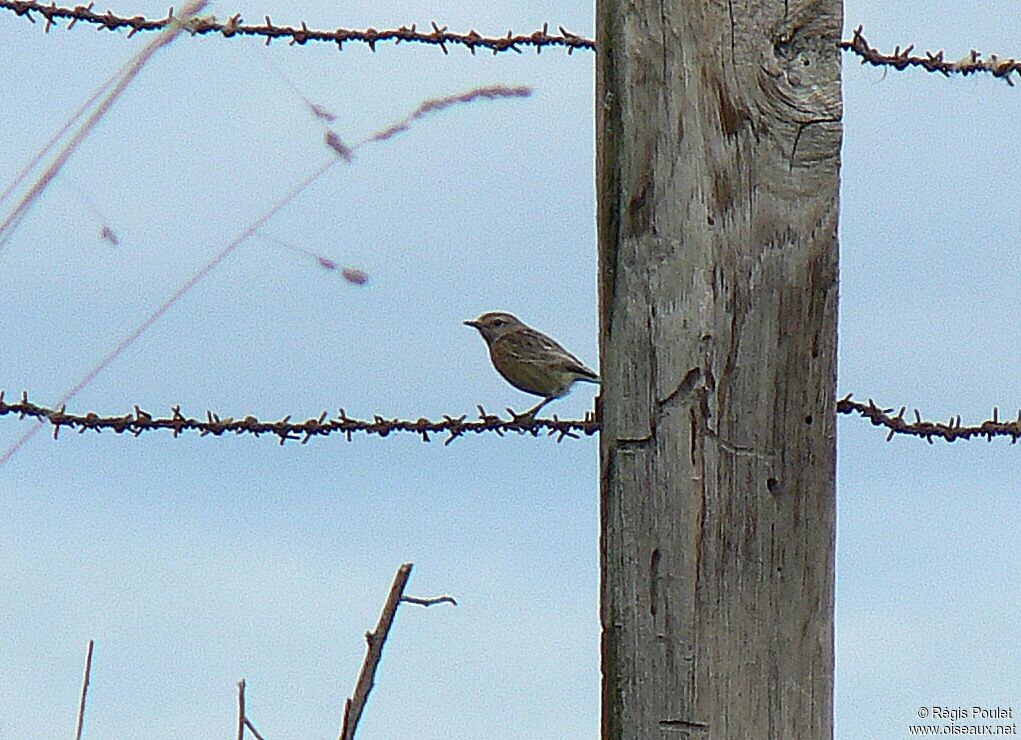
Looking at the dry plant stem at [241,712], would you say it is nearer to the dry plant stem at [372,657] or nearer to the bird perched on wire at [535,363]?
the dry plant stem at [372,657]

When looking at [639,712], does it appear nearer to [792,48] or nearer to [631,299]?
[631,299]

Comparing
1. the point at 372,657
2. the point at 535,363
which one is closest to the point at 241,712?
the point at 372,657

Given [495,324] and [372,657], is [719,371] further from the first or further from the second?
[495,324]

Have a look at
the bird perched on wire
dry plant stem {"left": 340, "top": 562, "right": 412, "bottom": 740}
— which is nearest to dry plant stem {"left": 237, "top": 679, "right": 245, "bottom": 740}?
dry plant stem {"left": 340, "top": 562, "right": 412, "bottom": 740}

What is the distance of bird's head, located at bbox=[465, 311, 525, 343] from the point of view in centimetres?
595

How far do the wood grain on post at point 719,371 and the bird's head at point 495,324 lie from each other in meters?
3.22

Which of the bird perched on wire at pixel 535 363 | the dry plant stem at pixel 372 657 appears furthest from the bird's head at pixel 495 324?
the dry plant stem at pixel 372 657

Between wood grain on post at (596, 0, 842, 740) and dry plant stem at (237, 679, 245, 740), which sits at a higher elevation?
wood grain on post at (596, 0, 842, 740)

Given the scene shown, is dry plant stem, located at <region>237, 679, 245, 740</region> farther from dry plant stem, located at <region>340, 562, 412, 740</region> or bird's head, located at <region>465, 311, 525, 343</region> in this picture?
bird's head, located at <region>465, 311, 525, 343</region>

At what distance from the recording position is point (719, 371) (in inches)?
105

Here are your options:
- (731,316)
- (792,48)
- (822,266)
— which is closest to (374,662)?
(731,316)

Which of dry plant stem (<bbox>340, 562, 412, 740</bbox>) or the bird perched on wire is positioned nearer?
dry plant stem (<bbox>340, 562, 412, 740</bbox>)

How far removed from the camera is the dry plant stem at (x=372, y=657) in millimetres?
2574

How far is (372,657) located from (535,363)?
3.01 meters
